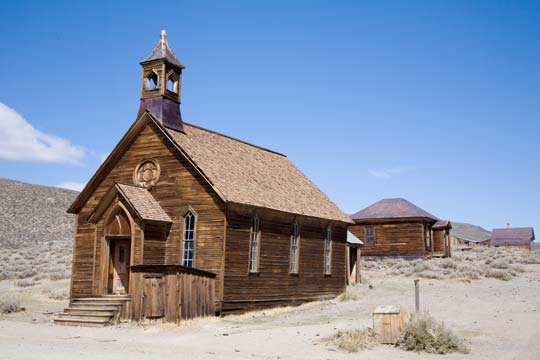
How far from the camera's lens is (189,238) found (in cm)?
2195

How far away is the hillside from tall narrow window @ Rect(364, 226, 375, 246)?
20.7 m

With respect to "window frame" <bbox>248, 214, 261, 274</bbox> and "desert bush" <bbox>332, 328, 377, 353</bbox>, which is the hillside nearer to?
"window frame" <bbox>248, 214, 261, 274</bbox>

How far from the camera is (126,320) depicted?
63.6ft

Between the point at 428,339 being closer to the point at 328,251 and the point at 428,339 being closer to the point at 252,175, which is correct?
the point at 252,175

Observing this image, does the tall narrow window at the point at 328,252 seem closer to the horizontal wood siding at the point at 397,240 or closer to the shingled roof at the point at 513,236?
the horizontal wood siding at the point at 397,240

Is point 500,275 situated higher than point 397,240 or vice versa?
point 397,240

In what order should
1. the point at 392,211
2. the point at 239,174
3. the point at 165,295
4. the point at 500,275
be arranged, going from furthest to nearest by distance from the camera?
the point at 392,211 < the point at 500,275 < the point at 239,174 < the point at 165,295

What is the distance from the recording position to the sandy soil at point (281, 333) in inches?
525

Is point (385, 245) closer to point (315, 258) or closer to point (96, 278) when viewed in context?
point (315, 258)

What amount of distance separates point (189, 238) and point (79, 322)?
4.61 metres

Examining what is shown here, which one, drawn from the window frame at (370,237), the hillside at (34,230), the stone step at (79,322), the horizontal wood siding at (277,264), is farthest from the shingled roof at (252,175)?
the hillside at (34,230)

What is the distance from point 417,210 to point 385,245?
3.34 metres

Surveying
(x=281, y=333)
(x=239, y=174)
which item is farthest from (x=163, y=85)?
(x=281, y=333)

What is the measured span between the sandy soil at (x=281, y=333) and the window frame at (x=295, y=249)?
1579 millimetres
